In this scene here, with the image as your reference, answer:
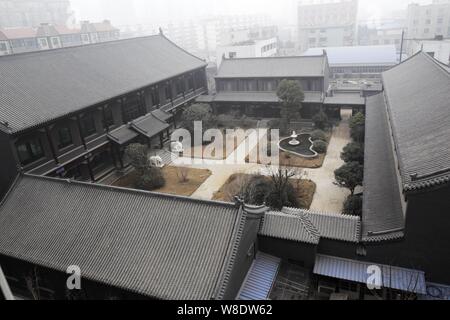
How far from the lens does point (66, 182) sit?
1845 centimetres

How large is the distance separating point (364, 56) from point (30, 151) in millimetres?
61873

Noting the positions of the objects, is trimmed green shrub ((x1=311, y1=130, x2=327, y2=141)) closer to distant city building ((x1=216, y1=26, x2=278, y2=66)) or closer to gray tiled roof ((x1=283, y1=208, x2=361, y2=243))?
gray tiled roof ((x1=283, y1=208, x2=361, y2=243))

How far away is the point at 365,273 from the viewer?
1572cm

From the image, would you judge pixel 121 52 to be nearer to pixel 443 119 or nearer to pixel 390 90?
pixel 390 90

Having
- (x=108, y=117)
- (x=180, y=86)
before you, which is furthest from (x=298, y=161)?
(x=180, y=86)

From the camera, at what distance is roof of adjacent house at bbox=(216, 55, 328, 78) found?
41.3m

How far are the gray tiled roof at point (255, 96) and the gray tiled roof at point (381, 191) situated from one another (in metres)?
13.0

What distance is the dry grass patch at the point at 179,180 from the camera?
89.4 feet

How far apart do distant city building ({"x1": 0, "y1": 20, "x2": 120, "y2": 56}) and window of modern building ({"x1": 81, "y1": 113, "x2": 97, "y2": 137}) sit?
5584 centimetres

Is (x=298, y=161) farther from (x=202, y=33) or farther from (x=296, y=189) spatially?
(x=202, y=33)

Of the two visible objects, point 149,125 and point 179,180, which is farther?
point 149,125

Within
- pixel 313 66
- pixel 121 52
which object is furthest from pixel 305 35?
pixel 121 52

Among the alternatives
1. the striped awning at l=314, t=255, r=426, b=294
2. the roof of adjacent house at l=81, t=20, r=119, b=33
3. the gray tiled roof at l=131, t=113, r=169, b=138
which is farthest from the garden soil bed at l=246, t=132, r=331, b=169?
the roof of adjacent house at l=81, t=20, r=119, b=33

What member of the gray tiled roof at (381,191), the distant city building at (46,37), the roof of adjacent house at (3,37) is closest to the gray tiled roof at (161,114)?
the gray tiled roof at (381,191)
